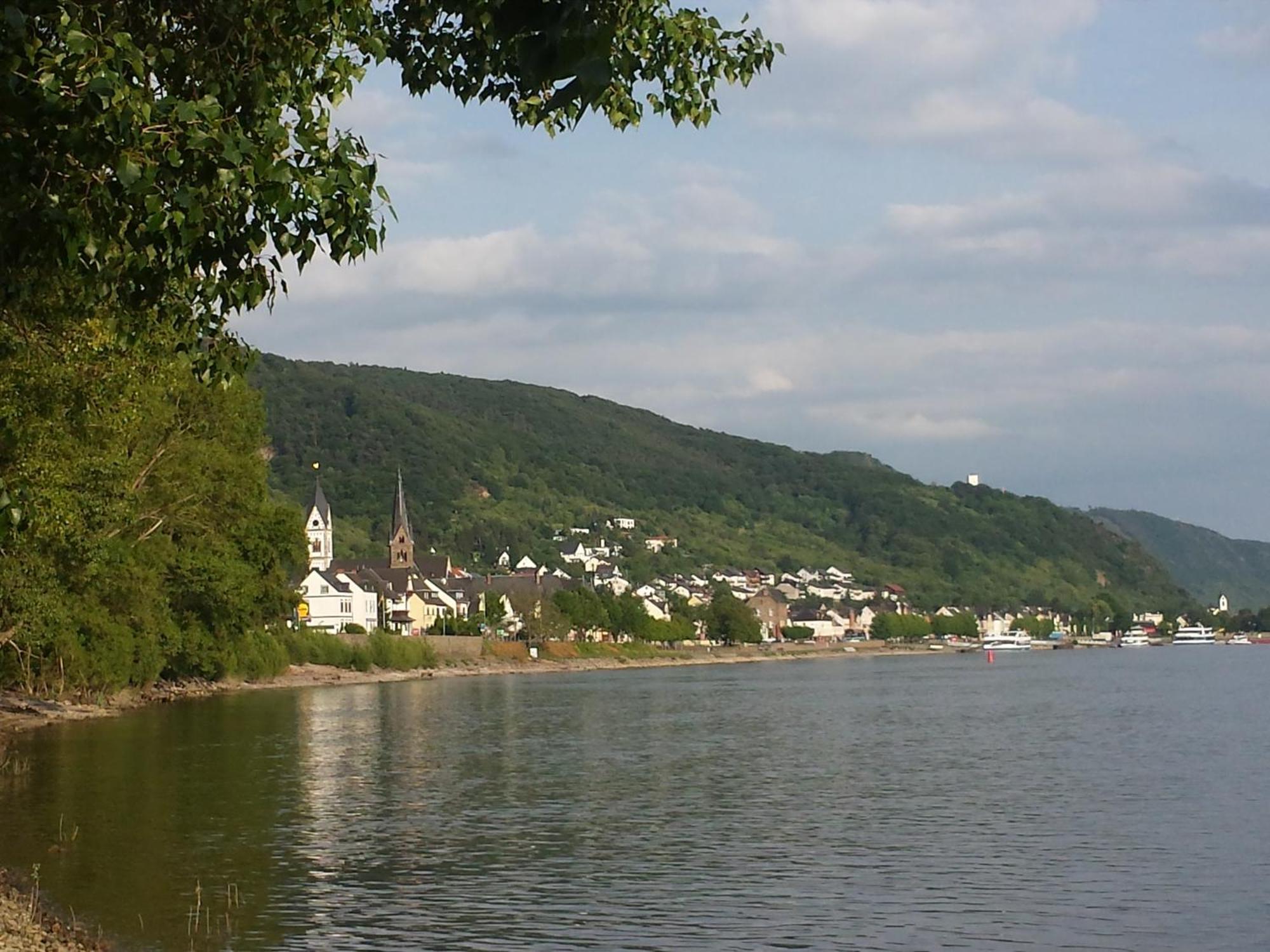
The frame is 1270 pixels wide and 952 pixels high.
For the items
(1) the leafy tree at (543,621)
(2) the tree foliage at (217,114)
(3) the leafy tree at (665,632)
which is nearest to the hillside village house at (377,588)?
(1) the leafy tree at (543,621)

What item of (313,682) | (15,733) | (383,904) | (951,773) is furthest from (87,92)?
(313,682)

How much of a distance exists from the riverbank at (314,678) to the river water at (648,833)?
5.85ft

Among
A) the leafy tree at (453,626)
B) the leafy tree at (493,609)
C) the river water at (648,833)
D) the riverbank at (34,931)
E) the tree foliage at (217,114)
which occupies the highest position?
the tree foliage at (217,114)

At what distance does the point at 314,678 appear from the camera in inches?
4053

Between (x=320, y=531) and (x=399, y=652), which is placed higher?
(x=320, y=531)

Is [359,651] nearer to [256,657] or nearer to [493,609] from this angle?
[256,657]

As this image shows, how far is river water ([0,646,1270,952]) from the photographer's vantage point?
21.1 m

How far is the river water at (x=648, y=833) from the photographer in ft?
69.2

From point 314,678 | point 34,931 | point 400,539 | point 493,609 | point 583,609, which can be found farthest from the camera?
point 400,539

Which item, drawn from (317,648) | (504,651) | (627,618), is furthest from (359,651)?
(627,618)

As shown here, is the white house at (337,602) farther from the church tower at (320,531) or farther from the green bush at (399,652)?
the church tower at (320,531)

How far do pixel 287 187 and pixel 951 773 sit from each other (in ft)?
112

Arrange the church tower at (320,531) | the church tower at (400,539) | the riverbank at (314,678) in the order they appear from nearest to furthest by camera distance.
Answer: the riverbank at (314,678) < the church tower at (320,531) < the church tower at (400,539)

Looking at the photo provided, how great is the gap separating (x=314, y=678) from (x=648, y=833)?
76441 millimetres
